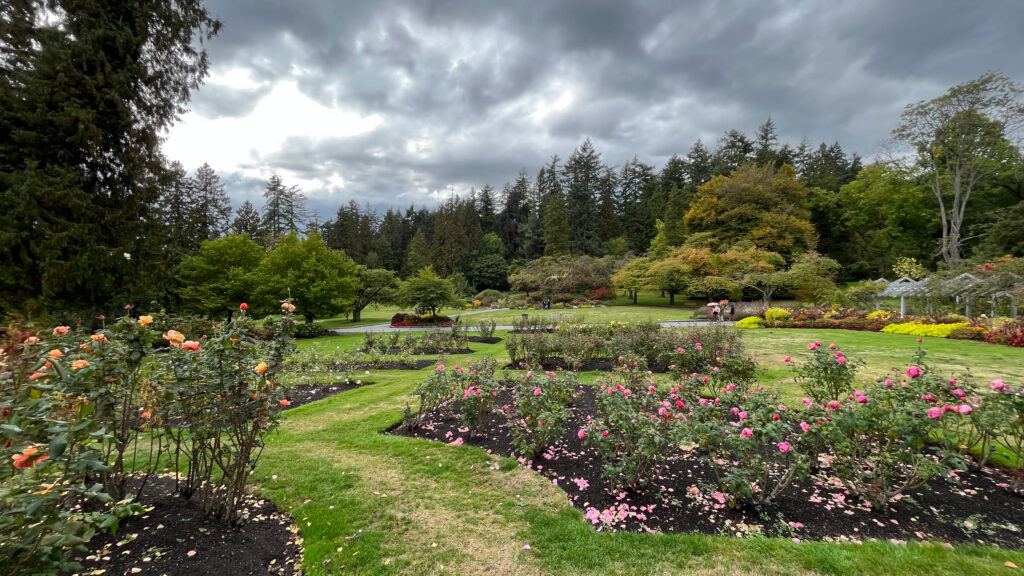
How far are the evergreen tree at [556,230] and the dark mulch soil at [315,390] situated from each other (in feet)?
109

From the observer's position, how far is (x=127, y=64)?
32.5 ft

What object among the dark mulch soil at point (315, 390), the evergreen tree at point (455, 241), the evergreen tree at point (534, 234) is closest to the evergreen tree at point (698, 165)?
the evergreen tree at point (534, 234)

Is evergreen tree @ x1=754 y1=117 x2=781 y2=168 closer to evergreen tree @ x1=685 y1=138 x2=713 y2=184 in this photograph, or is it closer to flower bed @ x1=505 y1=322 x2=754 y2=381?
evergreen tree @ x1=685 y1=138 x2=713 y2=184

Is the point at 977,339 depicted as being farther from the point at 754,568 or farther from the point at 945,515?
the point at 754,568

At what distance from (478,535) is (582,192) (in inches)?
1899

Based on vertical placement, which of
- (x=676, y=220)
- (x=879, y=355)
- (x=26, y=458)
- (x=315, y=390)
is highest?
(x=676, y=220)

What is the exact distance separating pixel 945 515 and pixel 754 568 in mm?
1757

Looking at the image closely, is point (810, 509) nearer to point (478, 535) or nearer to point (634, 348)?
point (478, 535)

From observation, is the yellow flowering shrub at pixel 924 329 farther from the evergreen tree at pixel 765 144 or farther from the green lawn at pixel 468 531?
the evergreen tree at pixel 765 144

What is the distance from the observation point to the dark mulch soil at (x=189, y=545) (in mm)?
2072

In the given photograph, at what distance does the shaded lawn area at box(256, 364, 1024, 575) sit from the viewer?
7.37 ft

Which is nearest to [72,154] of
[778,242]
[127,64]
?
[127,64]

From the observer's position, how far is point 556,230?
1586 inches

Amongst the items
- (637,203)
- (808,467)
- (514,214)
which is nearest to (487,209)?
(514,214)
